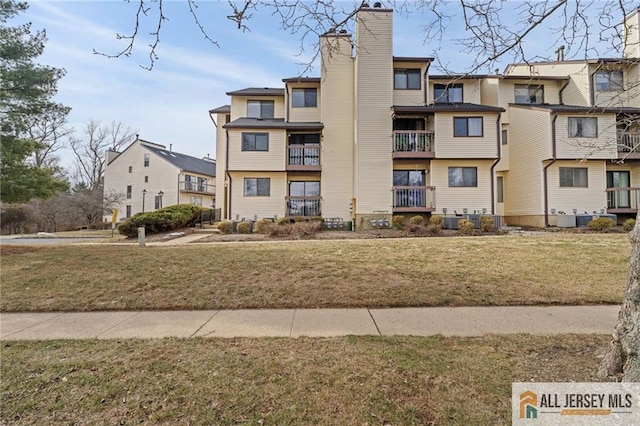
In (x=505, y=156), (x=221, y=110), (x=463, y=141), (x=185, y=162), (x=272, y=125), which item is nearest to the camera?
(x=463, y=141)

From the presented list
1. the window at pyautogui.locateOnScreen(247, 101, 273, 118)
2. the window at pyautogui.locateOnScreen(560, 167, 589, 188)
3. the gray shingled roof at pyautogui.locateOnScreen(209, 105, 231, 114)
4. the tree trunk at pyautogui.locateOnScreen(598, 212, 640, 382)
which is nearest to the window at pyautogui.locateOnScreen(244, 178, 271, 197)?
the window at pyautogui.locateOnScreen(247, 101, 273, 118)

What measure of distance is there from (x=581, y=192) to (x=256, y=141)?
1950 cm

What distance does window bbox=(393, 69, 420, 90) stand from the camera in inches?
742

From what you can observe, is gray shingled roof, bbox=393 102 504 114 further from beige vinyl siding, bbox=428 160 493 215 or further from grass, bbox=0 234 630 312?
grass, bbox=0 234 630 312

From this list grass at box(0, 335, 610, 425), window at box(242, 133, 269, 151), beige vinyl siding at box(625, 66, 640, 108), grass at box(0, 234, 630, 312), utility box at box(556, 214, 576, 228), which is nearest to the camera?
grass at box(0, 335, 610, 425)

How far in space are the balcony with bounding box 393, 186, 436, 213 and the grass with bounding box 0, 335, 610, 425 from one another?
46.4 ft

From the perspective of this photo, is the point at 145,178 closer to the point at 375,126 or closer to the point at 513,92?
the point at 375,126

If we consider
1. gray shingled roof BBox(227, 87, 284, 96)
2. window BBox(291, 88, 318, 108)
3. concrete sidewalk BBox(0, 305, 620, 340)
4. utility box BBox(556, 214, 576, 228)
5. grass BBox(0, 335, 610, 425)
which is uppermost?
gray shingled roof BBox(227, 87, 284, 96)

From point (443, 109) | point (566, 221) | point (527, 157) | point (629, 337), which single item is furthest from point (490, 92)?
point (629, 337)

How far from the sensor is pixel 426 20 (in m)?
4.41

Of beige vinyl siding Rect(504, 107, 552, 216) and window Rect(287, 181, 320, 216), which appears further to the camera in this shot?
window Rect(287, 181, 320, 216)

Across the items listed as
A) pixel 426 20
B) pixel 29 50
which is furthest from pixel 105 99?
pixel 426 20

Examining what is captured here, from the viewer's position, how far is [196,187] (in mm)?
38781

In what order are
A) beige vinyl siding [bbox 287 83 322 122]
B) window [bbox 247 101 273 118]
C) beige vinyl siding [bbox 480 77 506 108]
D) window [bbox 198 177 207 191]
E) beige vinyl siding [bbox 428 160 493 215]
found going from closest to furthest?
1. beige vinyl siding [bbox 428 160 493 215]
2. beige vinyl siding [bbox 480 77 506 108]
3. beige vinyl siding [bbox 287 83 322 122]
4. window [bbox 247 101 273 118]
5. window [bbox 198 177 207 191]
